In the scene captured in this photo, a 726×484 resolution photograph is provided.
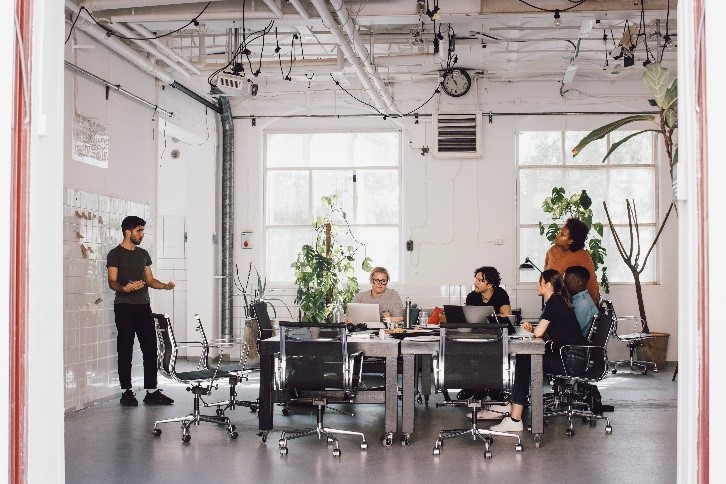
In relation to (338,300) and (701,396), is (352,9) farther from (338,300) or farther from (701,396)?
(701,396)

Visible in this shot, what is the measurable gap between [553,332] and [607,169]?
20.9 feet

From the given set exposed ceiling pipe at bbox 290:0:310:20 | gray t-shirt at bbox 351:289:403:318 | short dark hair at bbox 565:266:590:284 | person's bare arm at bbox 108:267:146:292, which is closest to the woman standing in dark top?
short dark hair at bbox 565:266:590:284

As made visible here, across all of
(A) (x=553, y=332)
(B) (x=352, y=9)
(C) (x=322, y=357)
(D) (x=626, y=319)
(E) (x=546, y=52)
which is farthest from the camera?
(D) (x=626, y=319)

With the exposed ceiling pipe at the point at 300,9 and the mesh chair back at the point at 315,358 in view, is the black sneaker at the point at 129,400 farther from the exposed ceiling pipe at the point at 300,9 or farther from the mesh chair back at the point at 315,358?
the exposed ceiling pipe at the point at 300,9

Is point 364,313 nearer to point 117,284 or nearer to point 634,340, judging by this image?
point 117,284

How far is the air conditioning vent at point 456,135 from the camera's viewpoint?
1338cm

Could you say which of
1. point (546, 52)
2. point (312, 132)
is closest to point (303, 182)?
point (312, 132)

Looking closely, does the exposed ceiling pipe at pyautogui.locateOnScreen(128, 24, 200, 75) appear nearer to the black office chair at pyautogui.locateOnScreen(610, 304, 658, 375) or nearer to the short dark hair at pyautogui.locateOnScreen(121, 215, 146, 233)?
the short dark hair at pyautogui.locateOnScreen(121, 215, 146, 233)

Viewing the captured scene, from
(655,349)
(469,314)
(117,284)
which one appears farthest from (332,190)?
(469,314)

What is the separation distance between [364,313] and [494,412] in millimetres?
1429

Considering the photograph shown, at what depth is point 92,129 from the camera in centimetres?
942

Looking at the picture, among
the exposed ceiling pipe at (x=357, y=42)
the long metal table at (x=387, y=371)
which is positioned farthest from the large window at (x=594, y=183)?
the long metal table at (x=387, y=371)

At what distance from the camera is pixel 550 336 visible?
7621mm

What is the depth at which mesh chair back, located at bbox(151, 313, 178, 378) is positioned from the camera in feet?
23.7
